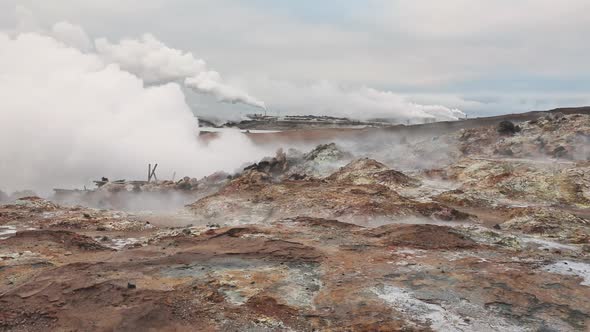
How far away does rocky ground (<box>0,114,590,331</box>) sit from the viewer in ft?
20.1

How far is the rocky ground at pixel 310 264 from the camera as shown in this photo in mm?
6141

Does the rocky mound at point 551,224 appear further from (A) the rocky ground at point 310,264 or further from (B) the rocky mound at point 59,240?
(B) the rocky mound at point 59,240

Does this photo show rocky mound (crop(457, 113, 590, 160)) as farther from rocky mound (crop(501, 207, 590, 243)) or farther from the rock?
rocky mound (crop(501, 207, 590, 243))

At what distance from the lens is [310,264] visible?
8.45m

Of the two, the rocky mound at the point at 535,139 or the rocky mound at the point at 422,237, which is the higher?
the rocky mound at the point at 535,139

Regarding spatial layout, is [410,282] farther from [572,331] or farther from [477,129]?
[477,129]

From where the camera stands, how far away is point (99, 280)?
7398mm

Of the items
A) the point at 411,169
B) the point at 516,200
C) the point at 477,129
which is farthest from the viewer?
the point at 477,129

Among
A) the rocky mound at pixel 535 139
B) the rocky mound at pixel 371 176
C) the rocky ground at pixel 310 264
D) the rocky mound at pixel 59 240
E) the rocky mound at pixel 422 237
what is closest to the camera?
the rocky ground at pixel 310 264

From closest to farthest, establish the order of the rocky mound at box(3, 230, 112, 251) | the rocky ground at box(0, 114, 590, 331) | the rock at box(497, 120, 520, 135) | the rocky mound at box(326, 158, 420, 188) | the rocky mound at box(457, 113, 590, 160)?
1. the rocky ground at box(0, 114, 590, 331)
2. the rocky mound at box(3, 230, 112, 251)
3. the rocky mound at box(326, 158, 420, 188)
4. the rocky mound at box(457, 113, 590, 160)
5. the rock at box(497, 120, 520, 135)

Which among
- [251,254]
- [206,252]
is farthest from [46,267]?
[251,254]

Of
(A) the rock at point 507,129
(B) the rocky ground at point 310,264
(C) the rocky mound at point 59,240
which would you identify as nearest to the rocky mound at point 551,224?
(B) the rocky ground at point 310,264

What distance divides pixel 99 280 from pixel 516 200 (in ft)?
51.7

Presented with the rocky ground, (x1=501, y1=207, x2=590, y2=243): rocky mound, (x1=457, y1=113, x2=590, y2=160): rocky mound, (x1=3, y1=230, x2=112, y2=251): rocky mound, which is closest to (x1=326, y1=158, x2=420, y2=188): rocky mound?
the rocky ground
